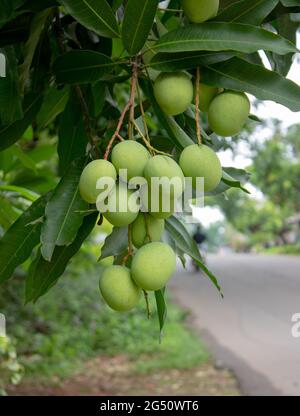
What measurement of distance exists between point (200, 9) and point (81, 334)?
19.1 feet

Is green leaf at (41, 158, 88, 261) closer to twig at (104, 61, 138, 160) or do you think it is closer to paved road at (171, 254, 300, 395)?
twig at (104, 61, 138, 160)

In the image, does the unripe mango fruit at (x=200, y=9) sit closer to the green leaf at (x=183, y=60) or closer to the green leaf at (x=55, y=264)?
the green leaf at (x=183, y=60)

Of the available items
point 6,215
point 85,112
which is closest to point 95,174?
point 85,112

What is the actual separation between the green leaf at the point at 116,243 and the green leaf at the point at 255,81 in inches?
11.9

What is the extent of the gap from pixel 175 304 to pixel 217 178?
8311mm

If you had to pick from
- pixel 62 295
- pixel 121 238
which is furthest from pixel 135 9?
pixel 62 295

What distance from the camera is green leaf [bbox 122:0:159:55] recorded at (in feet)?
2.69

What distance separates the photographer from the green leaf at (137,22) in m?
0.82

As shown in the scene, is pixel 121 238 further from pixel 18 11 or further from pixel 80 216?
pixel 18 11

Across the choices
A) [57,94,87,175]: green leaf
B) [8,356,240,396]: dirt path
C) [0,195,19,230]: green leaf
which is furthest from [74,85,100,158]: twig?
[8,356,240,396]: dirt path

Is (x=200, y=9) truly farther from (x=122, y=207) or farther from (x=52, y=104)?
(x=52, y=104)

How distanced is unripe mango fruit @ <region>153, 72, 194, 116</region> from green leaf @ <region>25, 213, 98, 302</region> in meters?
0.25

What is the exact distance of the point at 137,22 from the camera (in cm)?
83

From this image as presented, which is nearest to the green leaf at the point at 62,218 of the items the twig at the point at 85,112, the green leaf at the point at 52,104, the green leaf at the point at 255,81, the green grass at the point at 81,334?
the twig at the point at 85,112
